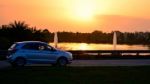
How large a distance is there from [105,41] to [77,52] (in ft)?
95.1

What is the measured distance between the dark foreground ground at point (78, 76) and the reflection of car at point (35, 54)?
547 centimetres

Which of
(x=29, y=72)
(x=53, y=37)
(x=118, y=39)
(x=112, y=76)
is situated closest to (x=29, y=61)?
(x=29, y=72)

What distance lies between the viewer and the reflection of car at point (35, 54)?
32.8 m

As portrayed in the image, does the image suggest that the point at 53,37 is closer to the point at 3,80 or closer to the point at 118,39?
the point at 118,39

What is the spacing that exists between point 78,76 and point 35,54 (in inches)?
335

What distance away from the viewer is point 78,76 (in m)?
25.2

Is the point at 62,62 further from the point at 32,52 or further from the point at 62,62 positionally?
the point at 32,52

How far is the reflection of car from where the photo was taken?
32844mm

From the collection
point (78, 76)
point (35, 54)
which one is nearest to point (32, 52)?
point (35, 54)

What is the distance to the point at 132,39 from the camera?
237 feet

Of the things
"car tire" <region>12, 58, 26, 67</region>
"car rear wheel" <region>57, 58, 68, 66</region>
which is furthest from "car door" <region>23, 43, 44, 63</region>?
"car rear wheel" <region>57, 58, 68, 66</region>

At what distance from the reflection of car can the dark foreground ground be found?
547 cm

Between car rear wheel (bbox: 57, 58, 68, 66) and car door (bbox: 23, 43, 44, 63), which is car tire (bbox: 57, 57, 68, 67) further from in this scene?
car door (bbox: 23, 43, 44, 63)

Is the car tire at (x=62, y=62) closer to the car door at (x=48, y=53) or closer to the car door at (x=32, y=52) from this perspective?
the car door at (x=48, y=53)
